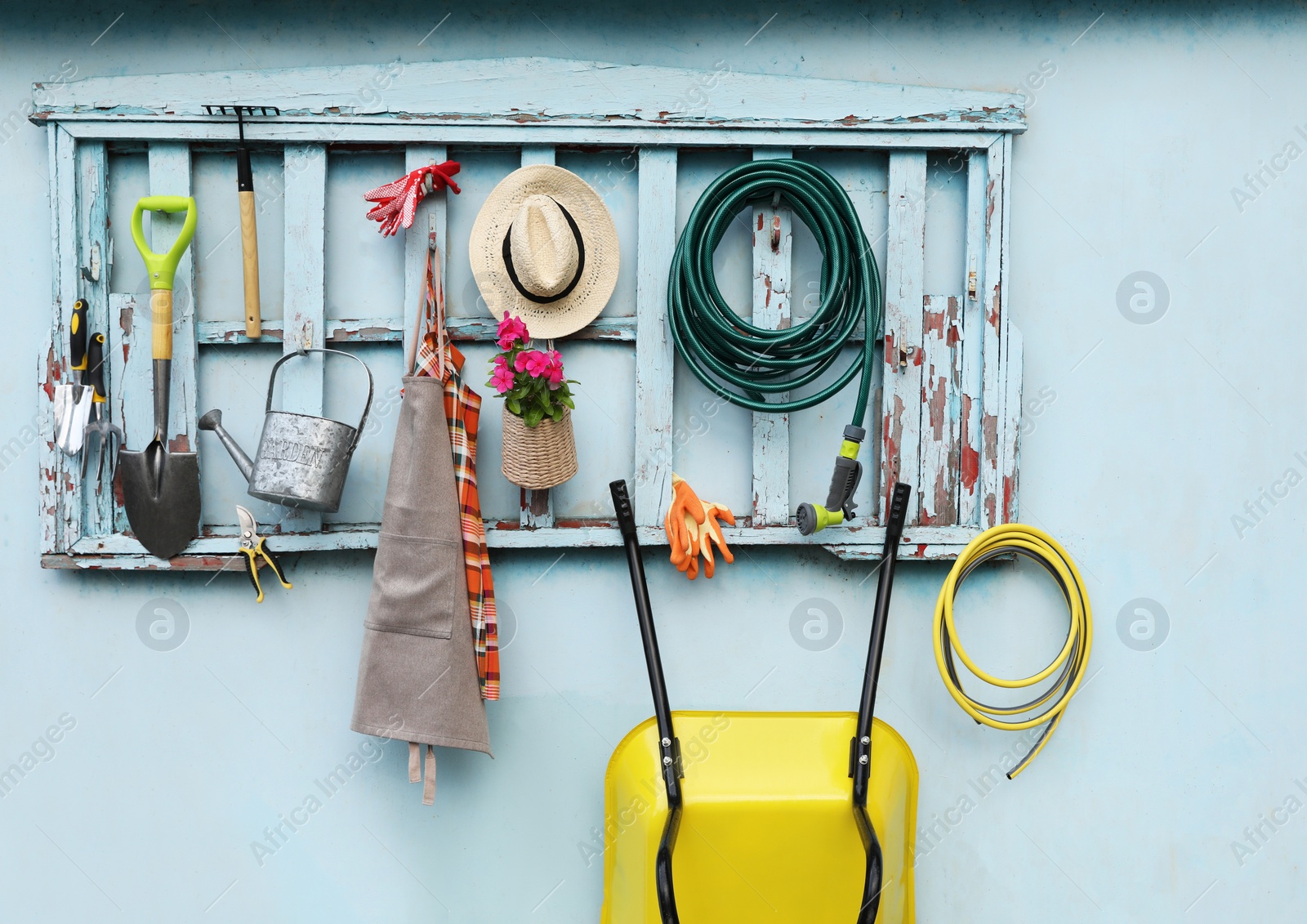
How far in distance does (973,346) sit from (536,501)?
1185 millimetres

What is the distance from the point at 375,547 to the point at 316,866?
34.2 inches

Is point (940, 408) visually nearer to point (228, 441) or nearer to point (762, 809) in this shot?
point (762, 809)

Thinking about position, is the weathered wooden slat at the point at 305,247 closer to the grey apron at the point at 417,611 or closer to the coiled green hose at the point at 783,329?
the grey apron at the point at 417,611

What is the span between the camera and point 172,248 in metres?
1.87

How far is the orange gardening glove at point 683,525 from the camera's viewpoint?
74.2 inches

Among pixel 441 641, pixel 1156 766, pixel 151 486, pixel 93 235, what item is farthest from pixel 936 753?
pixel 93 235

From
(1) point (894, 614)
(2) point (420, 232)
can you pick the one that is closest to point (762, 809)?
(1) point (894, 614)

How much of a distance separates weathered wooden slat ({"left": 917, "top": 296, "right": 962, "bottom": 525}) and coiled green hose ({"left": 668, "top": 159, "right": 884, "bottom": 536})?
0.68 feet

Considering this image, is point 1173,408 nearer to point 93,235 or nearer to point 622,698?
point 622,698

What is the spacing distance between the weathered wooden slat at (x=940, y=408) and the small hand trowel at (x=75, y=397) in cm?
208

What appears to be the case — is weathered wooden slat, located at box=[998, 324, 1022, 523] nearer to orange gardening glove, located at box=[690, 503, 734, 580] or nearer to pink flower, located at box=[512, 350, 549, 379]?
orange gardening glove, located at box=[690, 503, 734, 580]

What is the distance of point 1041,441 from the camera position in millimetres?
2064

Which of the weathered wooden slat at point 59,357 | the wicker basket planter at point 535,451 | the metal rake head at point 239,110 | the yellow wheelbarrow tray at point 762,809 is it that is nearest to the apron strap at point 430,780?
the yellow wheelbarrow tray at point 762,809

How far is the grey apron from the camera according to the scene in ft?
5.86
